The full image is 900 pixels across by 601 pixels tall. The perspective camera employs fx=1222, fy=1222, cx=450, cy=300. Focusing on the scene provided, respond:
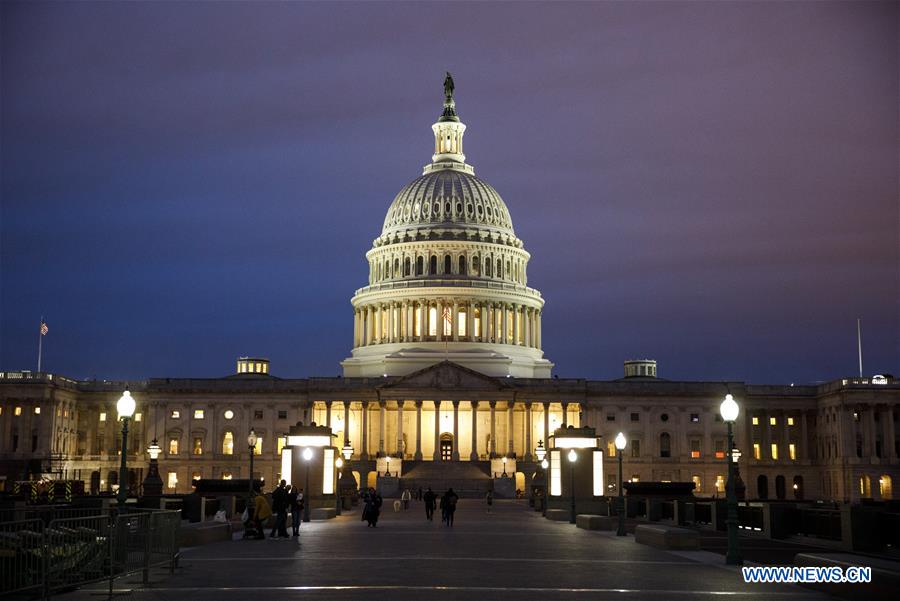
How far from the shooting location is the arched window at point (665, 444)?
141500 mm

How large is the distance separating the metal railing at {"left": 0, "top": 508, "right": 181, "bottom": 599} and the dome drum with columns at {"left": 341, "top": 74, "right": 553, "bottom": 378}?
11937cm

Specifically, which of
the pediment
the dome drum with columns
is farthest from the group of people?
the dome drum with columns

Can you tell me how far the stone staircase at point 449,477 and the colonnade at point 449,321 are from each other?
91.3ft

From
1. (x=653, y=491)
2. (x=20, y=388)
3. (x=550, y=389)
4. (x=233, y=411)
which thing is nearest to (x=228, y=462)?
(x=233, y=411)

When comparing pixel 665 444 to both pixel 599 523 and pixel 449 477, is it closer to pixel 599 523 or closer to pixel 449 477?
pixel 449 477

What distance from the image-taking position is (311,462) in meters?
68.4

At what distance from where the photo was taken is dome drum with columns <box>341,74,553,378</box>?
5979 inches

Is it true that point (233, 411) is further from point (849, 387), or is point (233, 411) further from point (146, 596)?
point (146, 596)

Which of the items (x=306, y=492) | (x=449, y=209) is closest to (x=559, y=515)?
(x=306, y=492)

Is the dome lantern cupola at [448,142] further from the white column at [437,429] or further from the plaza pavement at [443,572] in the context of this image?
the plaza pavement at [443,572]

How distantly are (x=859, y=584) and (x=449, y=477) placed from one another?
326ft

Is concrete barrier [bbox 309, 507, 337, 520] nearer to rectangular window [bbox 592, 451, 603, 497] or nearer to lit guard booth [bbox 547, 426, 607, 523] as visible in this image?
lit guard booth [bbox 547, 426, 607, 523]

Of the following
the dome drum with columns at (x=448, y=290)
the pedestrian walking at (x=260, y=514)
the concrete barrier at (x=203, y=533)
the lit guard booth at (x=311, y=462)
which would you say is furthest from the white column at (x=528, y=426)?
the concrete barrier at (x=203, y=533)

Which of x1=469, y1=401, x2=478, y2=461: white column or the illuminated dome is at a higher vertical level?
the illuminated dome
